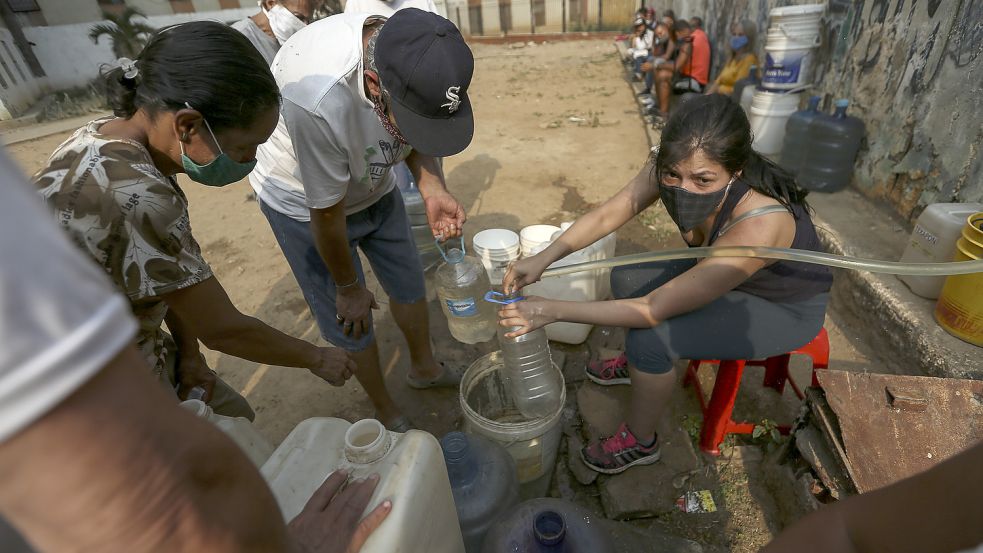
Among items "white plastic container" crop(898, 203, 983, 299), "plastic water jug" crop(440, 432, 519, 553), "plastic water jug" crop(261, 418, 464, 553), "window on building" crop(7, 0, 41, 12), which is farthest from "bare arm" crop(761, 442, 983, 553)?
"window on building" crop(7, 0, 41, 12)

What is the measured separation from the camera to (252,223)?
18.8 ft

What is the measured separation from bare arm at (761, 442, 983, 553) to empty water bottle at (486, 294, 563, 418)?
1.67 meters

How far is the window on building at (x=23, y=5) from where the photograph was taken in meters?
14.5

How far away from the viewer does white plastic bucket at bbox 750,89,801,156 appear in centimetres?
535

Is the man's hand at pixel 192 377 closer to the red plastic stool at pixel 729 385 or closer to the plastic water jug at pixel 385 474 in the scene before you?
the plastic water jug at pixel 385 474

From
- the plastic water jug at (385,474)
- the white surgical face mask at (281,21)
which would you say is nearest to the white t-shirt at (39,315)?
the plastic water jug at (385,474)

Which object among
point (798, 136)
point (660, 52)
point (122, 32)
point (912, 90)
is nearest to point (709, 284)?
point (912, 90)

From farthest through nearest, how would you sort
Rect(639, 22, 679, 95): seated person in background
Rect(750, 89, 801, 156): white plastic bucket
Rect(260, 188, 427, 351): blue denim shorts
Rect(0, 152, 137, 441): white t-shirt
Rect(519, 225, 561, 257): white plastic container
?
Rect(639, 22, 679, 95): seated person in background, Rect(750, 89, 801, 156): white plastic bucket, Rect(519, 225, 561, 257): white plastic container, Rect(260, 188, 427, 351): blue denim shorts, Rect(0, 152, 137, 441): white t-shirt

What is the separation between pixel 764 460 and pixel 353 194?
250 centimetres

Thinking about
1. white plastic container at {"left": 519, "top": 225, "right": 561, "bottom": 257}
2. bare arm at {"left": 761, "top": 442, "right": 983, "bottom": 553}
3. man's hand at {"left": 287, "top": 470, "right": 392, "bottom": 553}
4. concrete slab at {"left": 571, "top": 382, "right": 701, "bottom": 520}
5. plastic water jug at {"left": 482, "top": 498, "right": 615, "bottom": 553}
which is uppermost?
bare arm at {"left": 761, "top": 442, "right": 983, "bottom": 553}

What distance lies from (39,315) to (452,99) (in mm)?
1646

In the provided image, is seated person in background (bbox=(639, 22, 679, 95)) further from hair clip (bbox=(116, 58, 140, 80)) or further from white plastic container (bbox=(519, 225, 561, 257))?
hair clip (bbox=(116, 58, 140, 80))

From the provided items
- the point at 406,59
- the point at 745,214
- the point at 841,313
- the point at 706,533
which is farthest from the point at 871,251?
the point at 406,59

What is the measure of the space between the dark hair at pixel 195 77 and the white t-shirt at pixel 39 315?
1238 millimetres
